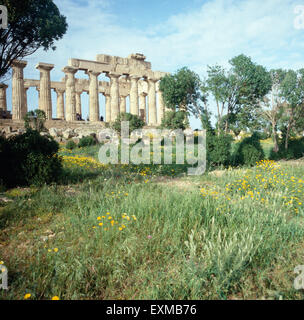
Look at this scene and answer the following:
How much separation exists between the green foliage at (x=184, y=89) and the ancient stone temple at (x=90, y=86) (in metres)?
14.6

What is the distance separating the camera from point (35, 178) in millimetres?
7566

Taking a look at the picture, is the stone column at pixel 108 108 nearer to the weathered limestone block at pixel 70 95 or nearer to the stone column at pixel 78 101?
the stone column at pixel 78 101

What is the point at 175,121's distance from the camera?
102ft

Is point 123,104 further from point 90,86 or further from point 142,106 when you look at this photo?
point 90,86

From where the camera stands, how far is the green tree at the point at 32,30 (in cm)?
945

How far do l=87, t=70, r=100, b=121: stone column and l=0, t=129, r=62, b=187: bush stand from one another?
87.6 feet

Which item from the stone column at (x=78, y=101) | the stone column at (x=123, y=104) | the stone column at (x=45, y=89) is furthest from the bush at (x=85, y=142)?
the stone column at (x=123, y=104)

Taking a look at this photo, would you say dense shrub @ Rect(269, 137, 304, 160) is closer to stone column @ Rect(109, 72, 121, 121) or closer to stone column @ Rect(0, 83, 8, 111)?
stone column @ Rect(109, 72, 121, 121)

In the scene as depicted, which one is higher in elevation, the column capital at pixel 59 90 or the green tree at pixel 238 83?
the column capital at pixel 59 90

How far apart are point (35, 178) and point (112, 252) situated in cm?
516

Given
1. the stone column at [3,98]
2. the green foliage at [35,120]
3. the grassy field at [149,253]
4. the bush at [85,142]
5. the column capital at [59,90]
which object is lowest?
the grassy field at [149,253]

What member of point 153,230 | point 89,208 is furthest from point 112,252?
point 89,208

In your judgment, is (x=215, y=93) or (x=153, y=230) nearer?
(x=153, y=230)
